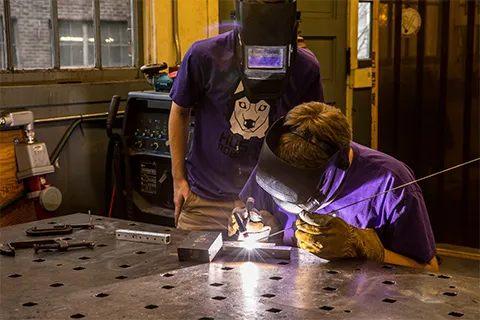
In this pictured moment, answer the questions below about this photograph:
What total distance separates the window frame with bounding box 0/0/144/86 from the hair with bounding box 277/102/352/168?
2242 mm

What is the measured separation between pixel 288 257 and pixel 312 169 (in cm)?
28

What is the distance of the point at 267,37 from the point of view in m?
2.00

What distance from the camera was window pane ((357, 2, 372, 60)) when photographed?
18.5 ft

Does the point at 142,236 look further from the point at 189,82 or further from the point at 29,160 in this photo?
the point at 29,160

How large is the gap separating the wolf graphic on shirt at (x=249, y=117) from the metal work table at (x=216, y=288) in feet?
2.19

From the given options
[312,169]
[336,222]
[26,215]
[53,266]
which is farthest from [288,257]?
[26,215]

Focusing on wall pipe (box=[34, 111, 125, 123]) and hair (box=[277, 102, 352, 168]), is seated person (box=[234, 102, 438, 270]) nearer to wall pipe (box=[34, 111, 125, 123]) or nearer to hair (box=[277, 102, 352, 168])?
hair (box=[277, 102, 352, 168])

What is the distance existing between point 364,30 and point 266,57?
3.86m

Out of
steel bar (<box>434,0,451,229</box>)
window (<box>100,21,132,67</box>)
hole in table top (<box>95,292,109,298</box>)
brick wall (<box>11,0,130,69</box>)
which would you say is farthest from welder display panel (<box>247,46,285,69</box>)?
steel bar (<box>434,0,451,229</box>)

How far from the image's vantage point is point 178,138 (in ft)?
8.65

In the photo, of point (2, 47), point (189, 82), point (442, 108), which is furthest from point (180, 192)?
point (442, 108)

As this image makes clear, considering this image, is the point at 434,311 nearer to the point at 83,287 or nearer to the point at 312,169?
the point at 312,169

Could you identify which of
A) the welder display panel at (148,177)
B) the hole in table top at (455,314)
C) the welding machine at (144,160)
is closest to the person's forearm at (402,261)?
the hole in table top at (455,314)

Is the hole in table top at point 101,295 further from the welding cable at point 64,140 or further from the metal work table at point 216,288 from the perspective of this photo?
the welding cable at point 64,140
